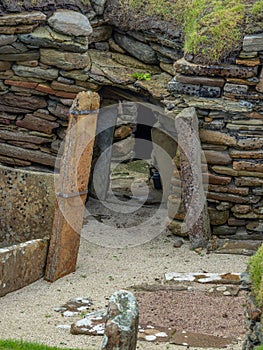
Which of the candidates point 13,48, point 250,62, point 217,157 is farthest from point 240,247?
point 13,48

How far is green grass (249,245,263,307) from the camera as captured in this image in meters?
5.87

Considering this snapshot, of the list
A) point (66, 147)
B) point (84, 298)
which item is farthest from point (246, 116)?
point (84, 298)

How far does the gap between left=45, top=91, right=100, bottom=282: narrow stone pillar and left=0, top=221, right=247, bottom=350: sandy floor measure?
10.4 inches

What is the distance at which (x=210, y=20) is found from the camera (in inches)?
424

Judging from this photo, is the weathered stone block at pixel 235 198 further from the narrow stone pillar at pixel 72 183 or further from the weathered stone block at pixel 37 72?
the weathered stone block at pixel 37 72

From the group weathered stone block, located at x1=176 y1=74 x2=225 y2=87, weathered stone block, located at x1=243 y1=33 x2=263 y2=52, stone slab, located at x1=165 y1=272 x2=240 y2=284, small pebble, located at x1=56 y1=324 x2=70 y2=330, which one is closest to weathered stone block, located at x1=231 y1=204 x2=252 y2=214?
stone slab, located at x1=165 y1=272 x2=240 y2=284

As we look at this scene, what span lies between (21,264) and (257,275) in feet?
11.9

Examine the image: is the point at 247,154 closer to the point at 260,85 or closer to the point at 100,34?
the point at 260,85

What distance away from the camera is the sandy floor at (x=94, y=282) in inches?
301

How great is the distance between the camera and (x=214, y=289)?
8836mm

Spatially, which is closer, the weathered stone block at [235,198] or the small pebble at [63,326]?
the small pebble at [63,326]

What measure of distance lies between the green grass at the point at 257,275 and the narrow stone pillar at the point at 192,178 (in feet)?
12.9

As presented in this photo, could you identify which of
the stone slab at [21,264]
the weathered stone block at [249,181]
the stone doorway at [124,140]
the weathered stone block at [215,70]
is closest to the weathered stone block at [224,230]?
the weathered stone block at [249,181]

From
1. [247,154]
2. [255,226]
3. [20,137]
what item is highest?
[247,154]
